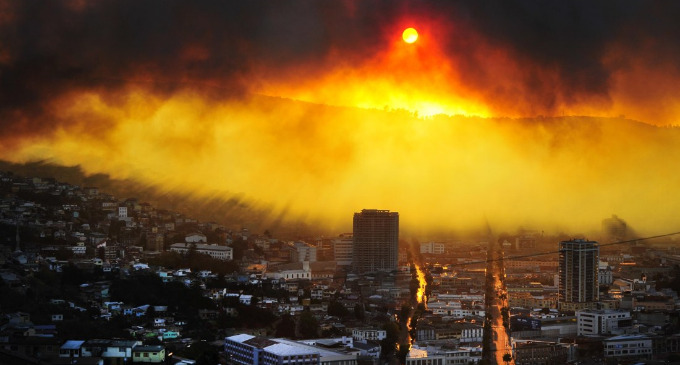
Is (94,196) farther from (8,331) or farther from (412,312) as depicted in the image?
(8,331)

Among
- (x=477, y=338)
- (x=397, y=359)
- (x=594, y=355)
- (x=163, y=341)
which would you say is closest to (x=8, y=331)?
(x=163, y=341)

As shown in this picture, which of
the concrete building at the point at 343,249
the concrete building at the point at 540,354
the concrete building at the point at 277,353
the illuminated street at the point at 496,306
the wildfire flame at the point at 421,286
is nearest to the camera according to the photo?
the concrete building at the point at 277,353

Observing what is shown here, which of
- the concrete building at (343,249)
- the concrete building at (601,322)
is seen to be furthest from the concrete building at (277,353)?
the concrete building at (343,249)

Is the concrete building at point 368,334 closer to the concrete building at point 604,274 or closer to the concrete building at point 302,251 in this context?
the concrete building at point 302,251

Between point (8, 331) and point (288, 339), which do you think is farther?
point (288, 339)

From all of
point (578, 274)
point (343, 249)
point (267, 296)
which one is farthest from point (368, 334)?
point (343, 249)

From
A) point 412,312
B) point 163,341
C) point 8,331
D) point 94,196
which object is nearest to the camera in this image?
point 8,331
